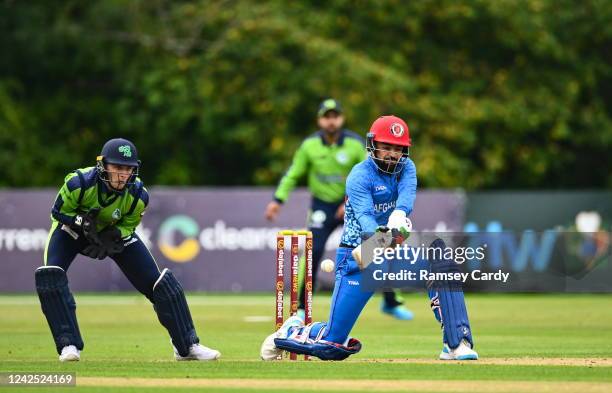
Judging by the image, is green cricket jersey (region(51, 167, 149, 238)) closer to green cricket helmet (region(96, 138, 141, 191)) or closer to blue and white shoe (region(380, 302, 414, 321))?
green cricket helmet (region(96, 138, 141, 191))

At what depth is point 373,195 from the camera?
10.5 m

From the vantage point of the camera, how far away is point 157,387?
28.7 ft

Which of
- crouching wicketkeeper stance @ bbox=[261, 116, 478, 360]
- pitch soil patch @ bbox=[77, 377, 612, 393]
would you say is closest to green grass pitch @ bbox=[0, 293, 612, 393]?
pitch soil patch @ bbox=[77, 377, 612, 393]

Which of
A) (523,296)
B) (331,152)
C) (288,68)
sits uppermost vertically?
(288,68)

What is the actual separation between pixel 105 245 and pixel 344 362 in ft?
7.47

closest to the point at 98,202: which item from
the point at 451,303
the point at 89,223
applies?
the point at 89,223

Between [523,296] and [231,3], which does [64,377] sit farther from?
[231,3]

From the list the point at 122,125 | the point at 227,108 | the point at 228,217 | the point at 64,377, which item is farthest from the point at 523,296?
the point at 64,377

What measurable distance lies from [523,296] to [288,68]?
9036 millimetres

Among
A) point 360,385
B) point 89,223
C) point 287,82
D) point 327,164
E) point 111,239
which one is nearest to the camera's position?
point 360,385

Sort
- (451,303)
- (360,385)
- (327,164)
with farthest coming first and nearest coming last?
(327,164) → (451,303) → (360,385)

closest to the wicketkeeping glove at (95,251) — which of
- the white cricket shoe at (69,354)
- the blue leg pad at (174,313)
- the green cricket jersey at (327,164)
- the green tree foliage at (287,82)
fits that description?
the blue leg pad at (174,313)

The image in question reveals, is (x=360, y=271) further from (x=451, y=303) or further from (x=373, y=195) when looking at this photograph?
(x=451, y=303)

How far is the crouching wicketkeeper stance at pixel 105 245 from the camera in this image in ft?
35.3
